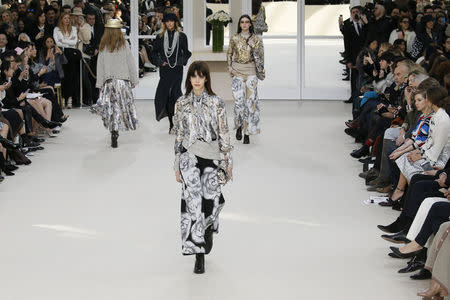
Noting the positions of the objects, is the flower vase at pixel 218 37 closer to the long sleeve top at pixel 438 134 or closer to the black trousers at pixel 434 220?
the long sleeve top at pixel 438 134

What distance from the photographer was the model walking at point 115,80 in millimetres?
10688

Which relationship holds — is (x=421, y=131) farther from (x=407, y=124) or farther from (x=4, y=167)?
(x=4, y=167)

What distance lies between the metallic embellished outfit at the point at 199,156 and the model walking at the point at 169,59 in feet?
17.3

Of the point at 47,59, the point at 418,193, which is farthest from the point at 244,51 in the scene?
the point at 418,193

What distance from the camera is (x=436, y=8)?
14.4 metres

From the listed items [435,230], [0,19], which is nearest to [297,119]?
[0,19]

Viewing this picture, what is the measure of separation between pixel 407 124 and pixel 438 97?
111 centimetres

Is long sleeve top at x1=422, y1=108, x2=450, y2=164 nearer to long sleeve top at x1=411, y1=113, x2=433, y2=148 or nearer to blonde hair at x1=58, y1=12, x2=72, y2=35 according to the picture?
long sleeve top at x1=411, y1=113, x2=433, y2=148

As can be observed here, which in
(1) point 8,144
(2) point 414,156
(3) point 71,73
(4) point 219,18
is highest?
(4) point 219,18

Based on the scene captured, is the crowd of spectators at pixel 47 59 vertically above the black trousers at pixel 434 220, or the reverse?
the crowd of spectators at pixel 47 59

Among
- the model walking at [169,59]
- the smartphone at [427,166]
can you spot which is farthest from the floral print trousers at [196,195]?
the model walking at [169,59]

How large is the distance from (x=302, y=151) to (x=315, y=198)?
7.35 feet

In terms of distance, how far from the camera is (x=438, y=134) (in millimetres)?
7281

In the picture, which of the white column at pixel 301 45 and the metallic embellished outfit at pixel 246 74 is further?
the white column at pixel 301 45
